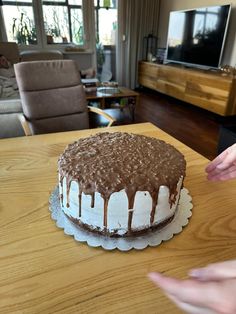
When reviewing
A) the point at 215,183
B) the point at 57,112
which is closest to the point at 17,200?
the point at 215,183

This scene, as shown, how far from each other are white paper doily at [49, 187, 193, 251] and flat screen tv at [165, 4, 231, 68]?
3.59 meters

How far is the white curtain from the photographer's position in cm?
501

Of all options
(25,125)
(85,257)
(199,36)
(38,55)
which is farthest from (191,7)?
(85,257)

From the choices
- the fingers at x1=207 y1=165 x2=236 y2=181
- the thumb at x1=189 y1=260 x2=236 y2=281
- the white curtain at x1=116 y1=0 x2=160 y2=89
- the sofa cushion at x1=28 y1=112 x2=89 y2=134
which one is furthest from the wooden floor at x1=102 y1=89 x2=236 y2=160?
the thumb at x1=189 y1=260 x2=236 y2=281

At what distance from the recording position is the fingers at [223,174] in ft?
2.60

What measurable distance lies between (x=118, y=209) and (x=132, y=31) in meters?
5.38

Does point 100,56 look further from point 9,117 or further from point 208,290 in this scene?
point 208,290

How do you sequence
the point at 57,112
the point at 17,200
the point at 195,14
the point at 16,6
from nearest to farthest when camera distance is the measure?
the point at 17,200 → the point at 57,112 → the point at 195,14 → the point at 16,6

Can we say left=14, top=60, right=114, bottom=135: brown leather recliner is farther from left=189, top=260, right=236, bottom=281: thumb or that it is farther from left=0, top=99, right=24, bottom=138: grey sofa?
left=189, top=260, right=236, bottom=281: thumb

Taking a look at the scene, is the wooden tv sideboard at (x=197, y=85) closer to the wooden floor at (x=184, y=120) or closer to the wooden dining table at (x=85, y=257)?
the wooden floor at (x=184, y=120)

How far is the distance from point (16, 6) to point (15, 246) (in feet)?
17.6

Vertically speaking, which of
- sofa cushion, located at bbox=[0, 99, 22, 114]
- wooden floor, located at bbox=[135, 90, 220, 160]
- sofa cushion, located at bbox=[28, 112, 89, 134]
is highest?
sofa cushion, located at bbox=[0, 99, 22, 114]

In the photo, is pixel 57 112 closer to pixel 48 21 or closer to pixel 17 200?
pixel 17 200

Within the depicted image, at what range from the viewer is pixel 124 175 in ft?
1.95
